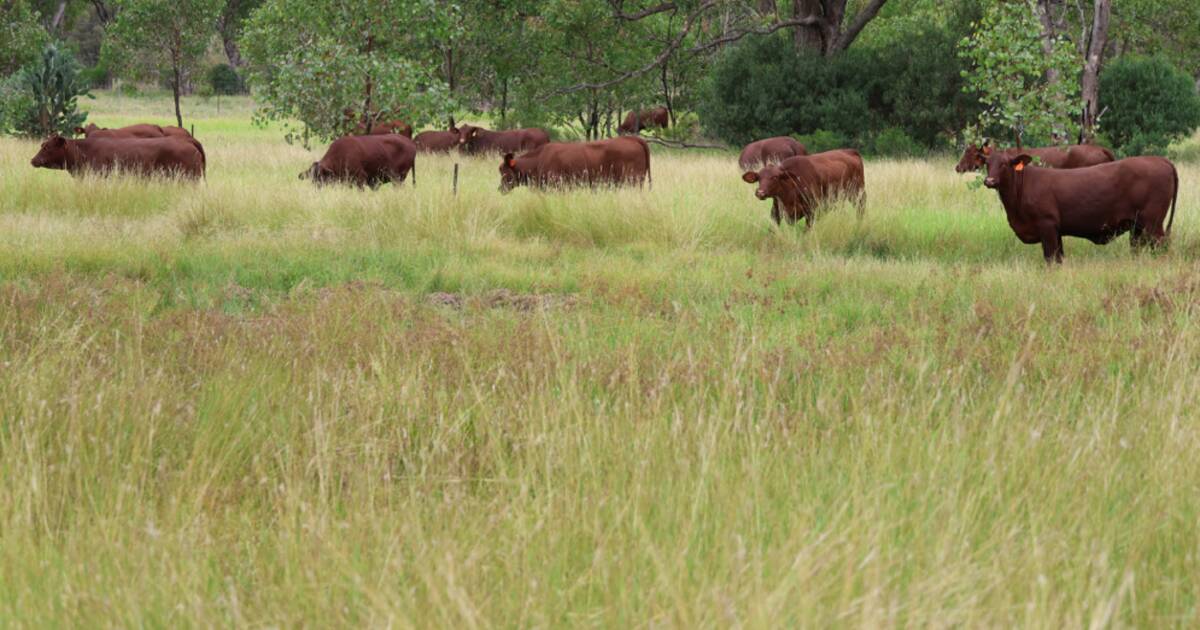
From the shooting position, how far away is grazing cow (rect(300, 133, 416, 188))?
1647 centimetres

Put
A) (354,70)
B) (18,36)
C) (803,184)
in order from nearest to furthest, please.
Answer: (803,184) → (354,70) → (18,36)

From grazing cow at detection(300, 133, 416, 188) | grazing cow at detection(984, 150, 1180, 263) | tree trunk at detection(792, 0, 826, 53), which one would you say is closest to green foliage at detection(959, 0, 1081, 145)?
grazing cow at detection(984, 150, 1180, 263)

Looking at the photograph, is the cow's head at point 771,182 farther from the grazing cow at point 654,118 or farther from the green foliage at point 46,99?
the grazing cow at point 654,118

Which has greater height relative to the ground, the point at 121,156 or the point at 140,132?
the point at 140,132

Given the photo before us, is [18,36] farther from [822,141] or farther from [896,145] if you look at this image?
[896,145]

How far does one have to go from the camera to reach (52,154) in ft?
51.3

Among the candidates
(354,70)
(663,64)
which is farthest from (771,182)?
(663,64)

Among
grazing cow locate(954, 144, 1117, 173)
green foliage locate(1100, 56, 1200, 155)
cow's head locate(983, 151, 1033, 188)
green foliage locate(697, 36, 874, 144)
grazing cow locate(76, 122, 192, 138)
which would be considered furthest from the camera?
green foliage locate(697, 36, 874, 144)

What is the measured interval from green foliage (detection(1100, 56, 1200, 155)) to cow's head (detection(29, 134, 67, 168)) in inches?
745

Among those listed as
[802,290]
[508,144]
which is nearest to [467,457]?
[802,290]

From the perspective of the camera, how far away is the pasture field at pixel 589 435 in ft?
9.32

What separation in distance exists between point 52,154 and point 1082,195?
1258 cm

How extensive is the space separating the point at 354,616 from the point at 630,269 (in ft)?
22.6

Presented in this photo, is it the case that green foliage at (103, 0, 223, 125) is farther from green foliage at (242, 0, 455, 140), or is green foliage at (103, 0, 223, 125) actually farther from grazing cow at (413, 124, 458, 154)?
green foliage at (242, 0, 455, 140)
